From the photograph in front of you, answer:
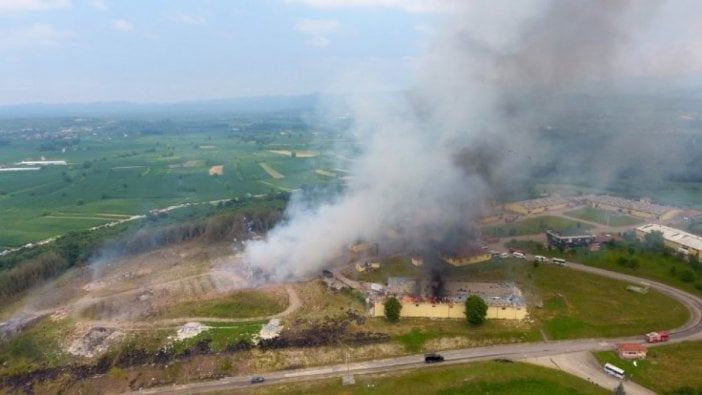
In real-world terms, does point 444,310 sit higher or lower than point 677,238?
lower

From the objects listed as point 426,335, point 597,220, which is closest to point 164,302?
point 426,335

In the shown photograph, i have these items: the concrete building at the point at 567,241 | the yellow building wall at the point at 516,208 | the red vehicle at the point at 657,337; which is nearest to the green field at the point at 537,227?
the yellow building wall at the point at 516,208

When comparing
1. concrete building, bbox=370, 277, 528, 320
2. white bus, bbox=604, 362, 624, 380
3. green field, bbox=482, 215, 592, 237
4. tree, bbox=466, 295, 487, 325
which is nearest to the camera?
white bus, bbox=604, 362, 624, 380

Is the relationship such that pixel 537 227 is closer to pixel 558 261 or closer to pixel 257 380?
pixel 558 261

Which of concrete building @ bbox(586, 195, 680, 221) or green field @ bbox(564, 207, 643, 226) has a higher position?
concrete building @ bbox(586, 195, 680, 221)

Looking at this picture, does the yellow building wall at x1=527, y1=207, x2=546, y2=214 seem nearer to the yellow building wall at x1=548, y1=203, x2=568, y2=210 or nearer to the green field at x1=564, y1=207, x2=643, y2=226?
the yellow building wall at x1=548, y1=203, x2=568, y2=210

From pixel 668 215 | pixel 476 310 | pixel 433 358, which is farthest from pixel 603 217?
pixel 433 358

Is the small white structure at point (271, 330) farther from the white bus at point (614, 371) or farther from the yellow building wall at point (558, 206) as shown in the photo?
the yellow building wall at point (558, 206)

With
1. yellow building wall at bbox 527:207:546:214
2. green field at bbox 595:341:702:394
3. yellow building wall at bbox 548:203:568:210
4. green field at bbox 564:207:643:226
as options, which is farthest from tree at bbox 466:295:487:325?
yellow building wall at bbox 548:203:568:210
